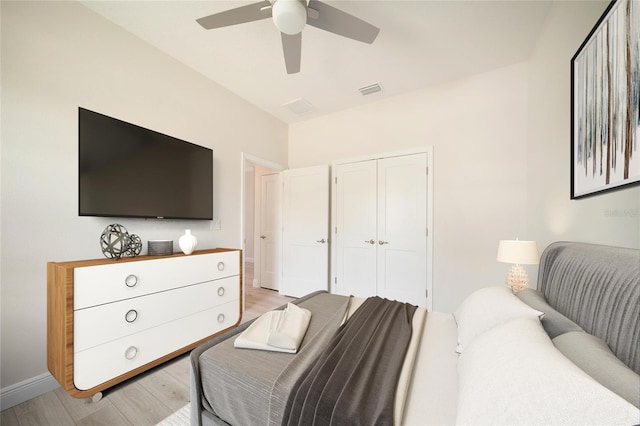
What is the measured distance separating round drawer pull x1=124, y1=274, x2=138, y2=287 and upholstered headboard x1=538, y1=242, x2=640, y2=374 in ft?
8.20

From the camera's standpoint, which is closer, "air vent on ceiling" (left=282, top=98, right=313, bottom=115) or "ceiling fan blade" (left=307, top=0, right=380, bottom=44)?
"ceiling fan blade" (left=307, top=0, right=380, bottom=44)

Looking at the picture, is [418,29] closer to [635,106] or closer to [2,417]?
[635,106]

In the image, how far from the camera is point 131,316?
165 centimetres

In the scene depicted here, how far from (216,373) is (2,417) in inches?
63.6

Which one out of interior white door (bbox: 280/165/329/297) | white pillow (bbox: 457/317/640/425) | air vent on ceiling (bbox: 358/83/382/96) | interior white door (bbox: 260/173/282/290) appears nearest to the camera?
white pillow (bbox: 457/317/640/425)

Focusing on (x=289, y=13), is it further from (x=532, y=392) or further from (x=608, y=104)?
(x=532, y=392)

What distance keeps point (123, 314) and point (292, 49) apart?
231cm

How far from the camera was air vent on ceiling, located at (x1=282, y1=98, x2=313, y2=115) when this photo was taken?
10.4 ft

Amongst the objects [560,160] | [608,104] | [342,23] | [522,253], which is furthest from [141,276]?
[560,160]

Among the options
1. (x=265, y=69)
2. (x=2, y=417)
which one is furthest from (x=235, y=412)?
(x=265, y=69)

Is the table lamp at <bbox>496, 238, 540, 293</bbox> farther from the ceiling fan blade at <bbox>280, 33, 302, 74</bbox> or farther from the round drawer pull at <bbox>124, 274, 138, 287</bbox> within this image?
the round drawer pull at <bbox>124, 274, 138, 287</bbox>

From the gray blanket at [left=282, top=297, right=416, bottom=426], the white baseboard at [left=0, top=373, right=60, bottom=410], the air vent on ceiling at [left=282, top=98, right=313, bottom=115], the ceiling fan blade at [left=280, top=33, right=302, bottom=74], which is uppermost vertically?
the air vent on ceiling at [left=282, top=98, right=313, bottom=115]

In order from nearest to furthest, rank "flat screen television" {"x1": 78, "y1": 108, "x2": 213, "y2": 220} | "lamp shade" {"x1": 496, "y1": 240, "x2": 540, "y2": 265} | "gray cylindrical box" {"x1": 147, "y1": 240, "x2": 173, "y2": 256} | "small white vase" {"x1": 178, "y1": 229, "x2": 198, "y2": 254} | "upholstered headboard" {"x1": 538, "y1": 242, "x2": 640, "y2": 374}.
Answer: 1. "upholstered headboard" {"x1": 538, "y1": 242, "x2": 640, "y2": 374}
2. "lamp shade" {"x1": 496, "y1": 240, "x2": 540, "y2": 265}
3. "flat screen television" {"x1": 78, "y1": 108, "x2": 213, "y2": 220}
4. "gray cylindrical box" {"x1": 147, "y1": 240, "x2": 173, "y2": 256}
5. "small white vase" {"x1": 178, "y1": 229, "x2": 198, "y2": 254}

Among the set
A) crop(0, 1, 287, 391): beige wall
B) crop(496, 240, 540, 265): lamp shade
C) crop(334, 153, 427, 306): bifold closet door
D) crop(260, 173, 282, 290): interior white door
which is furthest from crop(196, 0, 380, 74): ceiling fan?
crop(260, 173, 282, 290): interior white door
